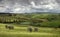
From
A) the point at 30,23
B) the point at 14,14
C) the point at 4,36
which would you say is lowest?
the point at 4,36

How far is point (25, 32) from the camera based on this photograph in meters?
3.18

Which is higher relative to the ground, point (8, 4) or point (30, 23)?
point (8, 4)

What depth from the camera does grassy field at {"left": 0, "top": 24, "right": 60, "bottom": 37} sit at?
3.12 meters

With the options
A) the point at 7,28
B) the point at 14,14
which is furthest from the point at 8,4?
the point at 7,28

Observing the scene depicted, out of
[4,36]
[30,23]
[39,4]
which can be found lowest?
[4,36]

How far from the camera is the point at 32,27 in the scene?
3.23m

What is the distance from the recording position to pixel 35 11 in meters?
3.25

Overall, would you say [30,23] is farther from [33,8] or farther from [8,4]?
[8,4]

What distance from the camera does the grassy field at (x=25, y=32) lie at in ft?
10.2

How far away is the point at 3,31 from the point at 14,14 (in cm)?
44

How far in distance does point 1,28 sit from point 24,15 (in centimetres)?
58

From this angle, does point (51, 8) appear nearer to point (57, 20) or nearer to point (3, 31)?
point (57, 20)

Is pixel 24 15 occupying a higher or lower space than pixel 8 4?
lower

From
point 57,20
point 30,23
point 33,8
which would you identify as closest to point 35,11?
point 33,8
